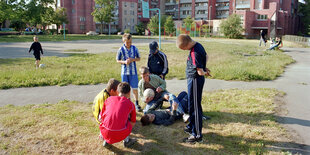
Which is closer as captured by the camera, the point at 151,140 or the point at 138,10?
the point at 151,140

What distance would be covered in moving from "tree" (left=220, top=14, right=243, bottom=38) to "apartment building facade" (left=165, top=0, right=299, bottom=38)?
16.4 feet

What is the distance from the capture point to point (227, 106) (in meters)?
6.19

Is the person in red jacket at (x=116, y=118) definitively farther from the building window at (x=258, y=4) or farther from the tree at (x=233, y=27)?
the building window at (x=258, y=4)

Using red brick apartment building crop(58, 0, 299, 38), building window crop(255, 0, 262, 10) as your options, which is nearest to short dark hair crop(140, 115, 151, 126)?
red brick apartment building crop(58, 0, 299, 38)

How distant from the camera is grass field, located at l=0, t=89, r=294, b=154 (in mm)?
4078

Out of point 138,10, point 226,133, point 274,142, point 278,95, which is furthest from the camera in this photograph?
point 138,10

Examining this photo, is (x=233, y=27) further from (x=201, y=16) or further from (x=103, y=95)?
(x=103, y=95)

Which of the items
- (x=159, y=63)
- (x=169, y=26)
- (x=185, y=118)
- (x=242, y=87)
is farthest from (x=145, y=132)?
(x=169, y=26)

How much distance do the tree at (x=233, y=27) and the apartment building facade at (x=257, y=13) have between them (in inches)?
196

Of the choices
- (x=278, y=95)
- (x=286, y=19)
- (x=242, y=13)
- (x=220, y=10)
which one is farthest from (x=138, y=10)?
(x=278, y=95)

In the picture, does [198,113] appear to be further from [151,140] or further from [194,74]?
[151,140]

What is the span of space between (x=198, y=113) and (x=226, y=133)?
0.88m

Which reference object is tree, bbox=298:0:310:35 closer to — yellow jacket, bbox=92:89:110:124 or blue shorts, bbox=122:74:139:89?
blue shorts, bbox=122:74:139:89

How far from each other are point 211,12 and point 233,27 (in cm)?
2801
